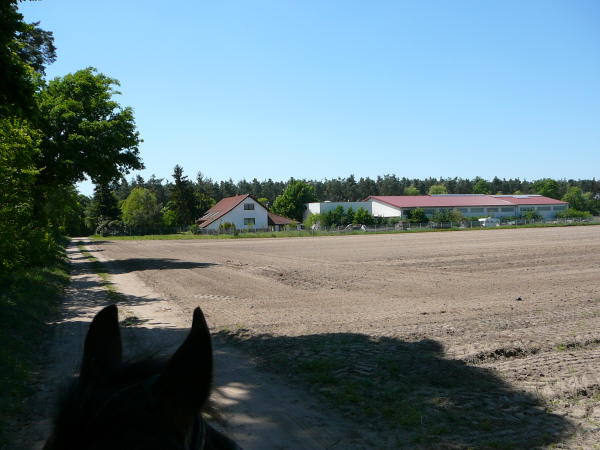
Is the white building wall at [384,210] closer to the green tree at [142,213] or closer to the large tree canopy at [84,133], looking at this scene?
the green tree at [142,213]

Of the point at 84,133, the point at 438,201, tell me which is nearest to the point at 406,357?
the point at 84,133

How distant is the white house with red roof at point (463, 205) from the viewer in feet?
312

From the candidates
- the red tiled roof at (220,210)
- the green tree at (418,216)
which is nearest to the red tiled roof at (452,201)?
the green tree at (418,216)

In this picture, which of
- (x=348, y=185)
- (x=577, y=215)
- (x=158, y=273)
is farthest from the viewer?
(x=348, y=185)

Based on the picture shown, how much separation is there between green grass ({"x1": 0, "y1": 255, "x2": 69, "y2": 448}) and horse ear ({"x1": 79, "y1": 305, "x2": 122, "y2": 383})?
13.1ft

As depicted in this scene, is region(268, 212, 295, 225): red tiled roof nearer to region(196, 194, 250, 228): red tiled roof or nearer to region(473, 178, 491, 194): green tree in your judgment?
region(196, 194, 250, 228): red tiled roof

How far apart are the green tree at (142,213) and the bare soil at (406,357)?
251 feet

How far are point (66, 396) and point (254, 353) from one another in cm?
698

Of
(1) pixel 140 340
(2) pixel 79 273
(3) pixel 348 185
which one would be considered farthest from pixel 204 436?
(3) pixel 348 185

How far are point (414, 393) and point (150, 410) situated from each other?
5254 mm

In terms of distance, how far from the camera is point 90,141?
81.5ft

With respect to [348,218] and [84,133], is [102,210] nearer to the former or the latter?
[348,218]

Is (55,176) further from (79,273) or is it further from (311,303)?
(311,303)

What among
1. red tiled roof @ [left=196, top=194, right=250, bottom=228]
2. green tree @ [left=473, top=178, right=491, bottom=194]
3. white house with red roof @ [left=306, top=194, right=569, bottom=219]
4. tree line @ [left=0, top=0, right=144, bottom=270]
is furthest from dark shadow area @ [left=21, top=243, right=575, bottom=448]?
green tree @ [left=473, top=178, right=491, bottom=194]
